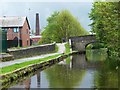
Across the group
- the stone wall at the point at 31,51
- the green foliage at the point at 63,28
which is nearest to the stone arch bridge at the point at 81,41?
the green foliage at the point at 63,28

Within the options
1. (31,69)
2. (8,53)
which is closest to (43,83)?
(31,69)

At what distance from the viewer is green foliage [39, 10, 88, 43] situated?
83438mm

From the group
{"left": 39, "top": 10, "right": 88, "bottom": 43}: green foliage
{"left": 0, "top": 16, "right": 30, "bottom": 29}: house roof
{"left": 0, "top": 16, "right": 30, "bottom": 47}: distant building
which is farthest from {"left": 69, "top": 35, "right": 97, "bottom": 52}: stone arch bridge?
{"left": 0, "top": 16, "right": 30, "bottom": 29}: house roof

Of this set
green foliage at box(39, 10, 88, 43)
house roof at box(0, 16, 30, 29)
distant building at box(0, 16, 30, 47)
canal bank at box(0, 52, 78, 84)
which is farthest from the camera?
green foliage at box(39, 10, 88, 43)

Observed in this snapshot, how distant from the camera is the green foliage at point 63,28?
8344cm

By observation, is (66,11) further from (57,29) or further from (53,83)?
(53,83)

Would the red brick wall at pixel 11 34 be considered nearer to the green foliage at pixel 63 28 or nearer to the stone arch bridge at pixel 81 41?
the stone arch bridge at pixel 81 41

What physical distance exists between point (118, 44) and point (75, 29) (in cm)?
5719

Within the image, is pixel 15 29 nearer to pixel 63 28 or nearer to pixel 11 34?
pixel 11 34

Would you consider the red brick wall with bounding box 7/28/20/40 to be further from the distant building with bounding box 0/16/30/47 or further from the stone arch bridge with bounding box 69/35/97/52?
the stone arch bridge with bounding box 69/35/97/52

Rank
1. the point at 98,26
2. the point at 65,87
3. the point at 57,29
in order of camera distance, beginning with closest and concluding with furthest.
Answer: the point at 65,87, the point at 98,26, the point at 57,29

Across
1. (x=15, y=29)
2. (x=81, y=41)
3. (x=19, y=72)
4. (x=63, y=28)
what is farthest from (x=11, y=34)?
(x=19, y=72)

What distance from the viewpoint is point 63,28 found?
82.9 meters

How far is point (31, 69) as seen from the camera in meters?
25.8
